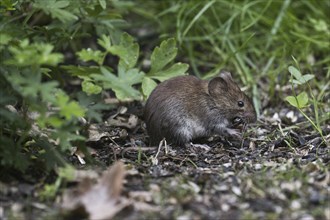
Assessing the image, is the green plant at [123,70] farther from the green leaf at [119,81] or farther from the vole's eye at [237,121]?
the vole's eye at [237,121]

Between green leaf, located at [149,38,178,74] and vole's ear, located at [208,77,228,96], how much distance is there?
53 centimetres

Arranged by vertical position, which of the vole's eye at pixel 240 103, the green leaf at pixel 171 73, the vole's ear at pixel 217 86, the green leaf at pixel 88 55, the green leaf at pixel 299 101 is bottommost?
the vole's eye at pixel 240 103

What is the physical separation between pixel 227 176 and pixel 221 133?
1426 millimetres

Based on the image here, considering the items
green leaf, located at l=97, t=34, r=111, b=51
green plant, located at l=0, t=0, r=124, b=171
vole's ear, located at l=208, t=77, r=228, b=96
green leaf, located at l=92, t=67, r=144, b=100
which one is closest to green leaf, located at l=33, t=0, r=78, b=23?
green plant, located at l=0, t=0, r=124, b=171

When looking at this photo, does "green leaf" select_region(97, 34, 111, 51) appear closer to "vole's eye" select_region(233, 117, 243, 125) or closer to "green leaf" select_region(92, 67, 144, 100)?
"green leaf" select_region(92, 67, 144, 100)

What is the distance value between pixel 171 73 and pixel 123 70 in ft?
5.10

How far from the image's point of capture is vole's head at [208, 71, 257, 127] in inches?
232

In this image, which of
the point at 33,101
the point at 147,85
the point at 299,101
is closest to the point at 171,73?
the point at 147,85

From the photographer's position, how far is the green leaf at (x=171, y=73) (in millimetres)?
5723

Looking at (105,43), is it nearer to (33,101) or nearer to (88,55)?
(88,55)

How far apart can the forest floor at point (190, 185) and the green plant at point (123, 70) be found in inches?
20.5

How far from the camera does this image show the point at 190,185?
423 centimetres

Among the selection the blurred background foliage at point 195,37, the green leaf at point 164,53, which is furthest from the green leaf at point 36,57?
the green leaf at point 164,53

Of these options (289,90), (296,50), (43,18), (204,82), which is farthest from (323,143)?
(43,18)
